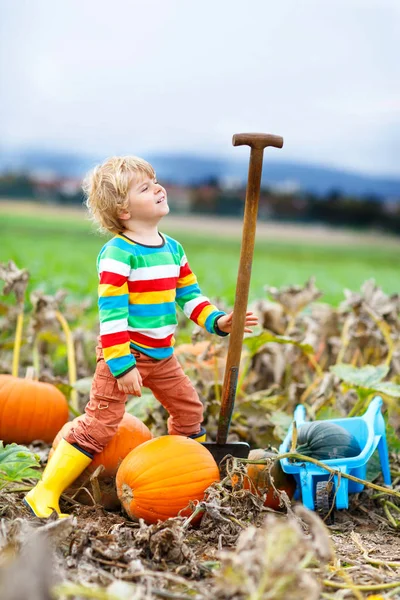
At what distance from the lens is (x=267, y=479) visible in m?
2.80

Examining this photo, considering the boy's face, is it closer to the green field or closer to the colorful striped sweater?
the colorful striped sweater

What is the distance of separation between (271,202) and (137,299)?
41.6 feet

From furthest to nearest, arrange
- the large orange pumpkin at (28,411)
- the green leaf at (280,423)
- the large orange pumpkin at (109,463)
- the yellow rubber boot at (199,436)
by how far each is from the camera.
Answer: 1. the large orange pumpkin at (28,411)
2. the green leaf at (280,423)
3. the yellow rubber boot at (199,436)
4. the large orange pumpkin at (109,463)

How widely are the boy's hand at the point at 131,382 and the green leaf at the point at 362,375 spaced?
111cm

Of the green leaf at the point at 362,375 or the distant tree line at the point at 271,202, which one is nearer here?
the green leaf at the point at 362,375

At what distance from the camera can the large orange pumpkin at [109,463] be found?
9.61 ft

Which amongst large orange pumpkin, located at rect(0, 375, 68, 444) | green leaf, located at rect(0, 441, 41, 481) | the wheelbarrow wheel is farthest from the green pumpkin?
large orange pumpkin, located at rect(0, 375, 68, 444)

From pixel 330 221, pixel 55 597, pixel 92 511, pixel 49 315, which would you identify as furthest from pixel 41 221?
pixel 55 597

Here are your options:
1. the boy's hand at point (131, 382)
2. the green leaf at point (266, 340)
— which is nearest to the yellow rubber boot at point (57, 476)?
the boy's hand at point (131, 382)

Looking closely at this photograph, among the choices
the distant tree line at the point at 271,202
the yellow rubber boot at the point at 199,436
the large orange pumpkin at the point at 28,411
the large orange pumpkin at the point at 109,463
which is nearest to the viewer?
the large orange pumpkin at the point at 109,463

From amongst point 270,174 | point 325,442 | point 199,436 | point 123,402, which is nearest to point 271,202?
point 270,174

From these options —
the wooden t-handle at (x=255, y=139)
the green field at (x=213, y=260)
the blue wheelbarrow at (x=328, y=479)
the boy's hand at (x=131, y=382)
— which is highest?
the wooden t-handle at (x=255, y=139)

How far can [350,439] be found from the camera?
3027mm

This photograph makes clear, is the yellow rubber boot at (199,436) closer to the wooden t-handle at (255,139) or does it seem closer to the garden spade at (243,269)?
the garden spade at (243,269)
